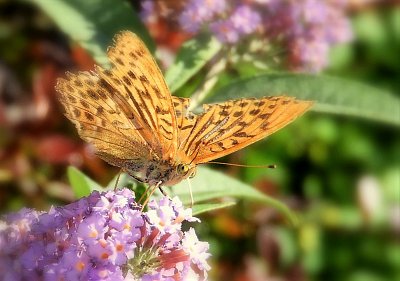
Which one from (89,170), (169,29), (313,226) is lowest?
(313,226)

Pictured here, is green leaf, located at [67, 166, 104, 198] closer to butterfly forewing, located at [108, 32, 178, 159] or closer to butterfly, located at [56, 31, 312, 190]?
butterfly, located at [56, 31, 312, 190]

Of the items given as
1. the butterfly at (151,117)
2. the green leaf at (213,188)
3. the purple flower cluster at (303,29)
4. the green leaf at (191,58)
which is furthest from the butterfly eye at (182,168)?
the purple flower cluster at (303,29)

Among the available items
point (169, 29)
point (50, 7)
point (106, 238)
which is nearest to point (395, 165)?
point (169, 29)

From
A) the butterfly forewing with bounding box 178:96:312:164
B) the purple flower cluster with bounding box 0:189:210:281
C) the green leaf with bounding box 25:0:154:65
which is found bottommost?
the purple flower cluster with bounding box 0:189:210:281

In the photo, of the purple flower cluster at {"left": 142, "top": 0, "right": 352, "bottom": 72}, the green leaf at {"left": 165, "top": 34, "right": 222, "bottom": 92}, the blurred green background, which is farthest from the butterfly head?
the blurred green background

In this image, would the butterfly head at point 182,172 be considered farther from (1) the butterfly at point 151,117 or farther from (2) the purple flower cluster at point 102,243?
(2) the purple flower cluster at point 102,243

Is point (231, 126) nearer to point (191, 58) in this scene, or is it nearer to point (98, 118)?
point (98, 118)

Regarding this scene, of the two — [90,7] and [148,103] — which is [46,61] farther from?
[148,103]
